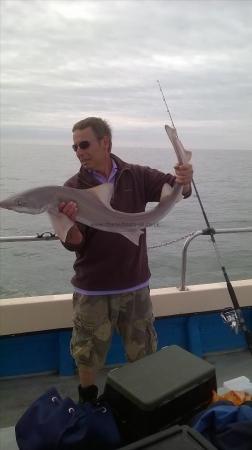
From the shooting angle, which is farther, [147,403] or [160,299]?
[160,299]

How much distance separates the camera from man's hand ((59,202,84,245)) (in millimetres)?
2768

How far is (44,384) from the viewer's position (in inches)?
166

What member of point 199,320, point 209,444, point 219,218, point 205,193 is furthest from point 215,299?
point 205,193

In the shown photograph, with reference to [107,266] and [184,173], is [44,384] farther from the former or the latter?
[184,173]

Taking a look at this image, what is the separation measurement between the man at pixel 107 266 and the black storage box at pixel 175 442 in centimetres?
130

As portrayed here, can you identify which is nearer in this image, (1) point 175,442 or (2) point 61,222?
(1) point 175,442

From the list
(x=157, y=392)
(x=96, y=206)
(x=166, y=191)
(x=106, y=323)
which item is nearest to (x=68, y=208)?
(x=96, y=206)

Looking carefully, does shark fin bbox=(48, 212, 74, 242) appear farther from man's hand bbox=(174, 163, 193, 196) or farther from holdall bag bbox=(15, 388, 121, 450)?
holdall bag bbox=(15, 388, 121, 450)

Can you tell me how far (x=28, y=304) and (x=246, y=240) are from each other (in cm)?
1597

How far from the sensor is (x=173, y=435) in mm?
1989

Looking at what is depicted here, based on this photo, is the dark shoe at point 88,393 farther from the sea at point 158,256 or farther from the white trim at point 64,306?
the sea at point 158,256

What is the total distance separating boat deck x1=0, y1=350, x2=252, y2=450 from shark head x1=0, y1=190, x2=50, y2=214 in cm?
197

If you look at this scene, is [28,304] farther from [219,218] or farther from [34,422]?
[219,218]

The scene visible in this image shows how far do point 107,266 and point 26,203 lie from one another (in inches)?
32.2
